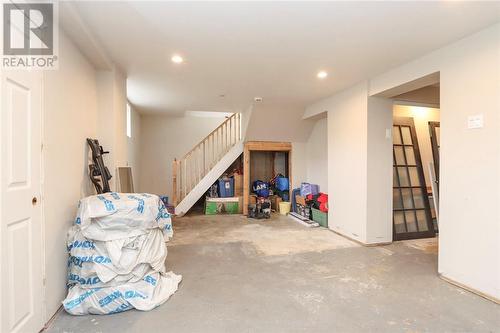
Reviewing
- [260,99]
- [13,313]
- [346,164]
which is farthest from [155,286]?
[260,99]

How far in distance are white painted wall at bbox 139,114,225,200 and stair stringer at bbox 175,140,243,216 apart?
1.30m

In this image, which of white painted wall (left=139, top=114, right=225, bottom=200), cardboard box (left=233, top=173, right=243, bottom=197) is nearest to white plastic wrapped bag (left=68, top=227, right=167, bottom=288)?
cardboard box (left=233, top=173, right=243, bottom=197)

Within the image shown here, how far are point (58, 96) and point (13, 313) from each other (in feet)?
5.38

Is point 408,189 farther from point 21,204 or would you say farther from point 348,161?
point 21,204

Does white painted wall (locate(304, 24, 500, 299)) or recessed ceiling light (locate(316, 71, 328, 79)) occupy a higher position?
recessed ceiling light (locate(316, 71, 328, 79))

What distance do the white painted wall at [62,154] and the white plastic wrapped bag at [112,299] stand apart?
0.17 meters

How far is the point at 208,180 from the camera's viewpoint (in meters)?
6.35

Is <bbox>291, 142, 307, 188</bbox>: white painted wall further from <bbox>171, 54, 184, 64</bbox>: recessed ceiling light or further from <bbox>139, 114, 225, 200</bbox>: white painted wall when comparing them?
<bbox>171, 54, 184, 64</bbox>: recessed ceiling light

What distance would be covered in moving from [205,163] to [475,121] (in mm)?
5503

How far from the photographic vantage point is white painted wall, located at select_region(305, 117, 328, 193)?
5875 millimetres

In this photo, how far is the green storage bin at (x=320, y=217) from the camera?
495 cm

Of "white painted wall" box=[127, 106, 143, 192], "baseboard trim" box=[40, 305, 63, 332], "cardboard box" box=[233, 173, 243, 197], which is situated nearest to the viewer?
"baseboard trim" box=[40, 305, 63, 332]

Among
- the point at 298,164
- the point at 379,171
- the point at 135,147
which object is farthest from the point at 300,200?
the point at 135,147

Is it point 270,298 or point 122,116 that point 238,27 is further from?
point 270,298
